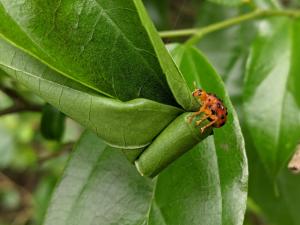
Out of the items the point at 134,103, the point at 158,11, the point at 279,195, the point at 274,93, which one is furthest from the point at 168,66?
the point at 158,11

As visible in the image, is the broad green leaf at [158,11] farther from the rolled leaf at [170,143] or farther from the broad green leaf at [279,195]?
the rolled leaf at [170,143]

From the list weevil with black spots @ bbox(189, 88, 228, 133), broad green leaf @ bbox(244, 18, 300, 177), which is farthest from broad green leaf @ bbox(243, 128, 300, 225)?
weevil with black spots @ bbox(189, 88, 228, 133)

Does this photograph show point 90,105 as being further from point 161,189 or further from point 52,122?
point 52,122

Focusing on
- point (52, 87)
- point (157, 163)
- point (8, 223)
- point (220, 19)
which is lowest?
point (8, 223)

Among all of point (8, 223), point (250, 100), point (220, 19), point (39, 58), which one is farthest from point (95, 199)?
point (8, 223)

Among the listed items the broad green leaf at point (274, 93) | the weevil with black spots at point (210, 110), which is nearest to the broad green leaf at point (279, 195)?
the broad green leaf at point (274, 93)

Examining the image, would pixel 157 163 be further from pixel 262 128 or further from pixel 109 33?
pixel 262 128
